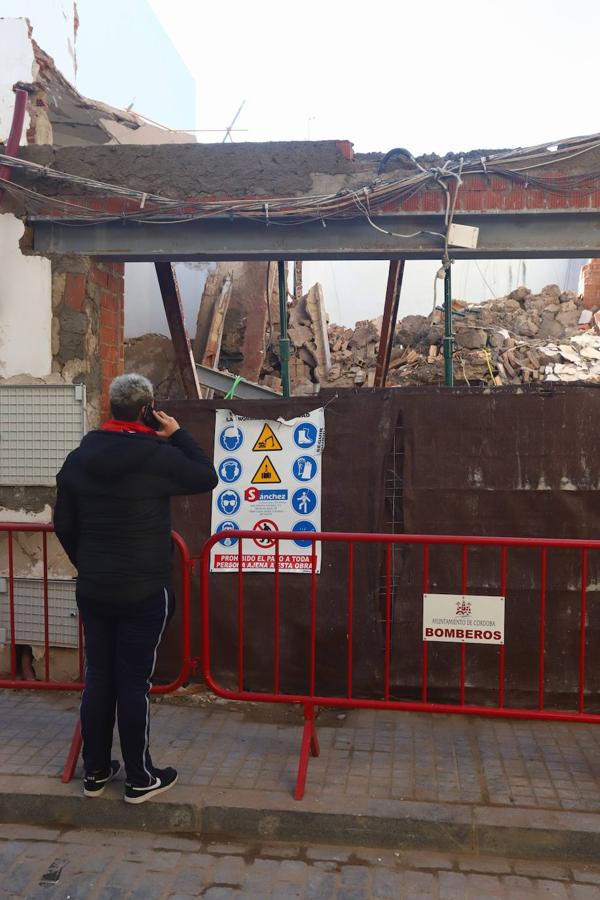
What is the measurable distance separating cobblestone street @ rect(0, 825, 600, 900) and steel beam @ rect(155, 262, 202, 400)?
13.1 feet

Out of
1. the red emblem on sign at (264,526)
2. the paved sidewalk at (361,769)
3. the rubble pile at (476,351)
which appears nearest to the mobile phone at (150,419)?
the red emblem on sign at (264,526)

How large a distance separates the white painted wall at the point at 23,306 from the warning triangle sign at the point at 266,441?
1.58 m

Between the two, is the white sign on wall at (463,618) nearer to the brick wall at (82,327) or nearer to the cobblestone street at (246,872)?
the cobblestone street at (246,872)

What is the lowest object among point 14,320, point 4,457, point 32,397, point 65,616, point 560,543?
point 65,616

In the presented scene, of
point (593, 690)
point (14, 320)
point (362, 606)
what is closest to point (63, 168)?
point (14, 320)

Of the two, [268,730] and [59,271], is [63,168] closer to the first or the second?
[59,271]

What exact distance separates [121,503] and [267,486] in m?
1.82

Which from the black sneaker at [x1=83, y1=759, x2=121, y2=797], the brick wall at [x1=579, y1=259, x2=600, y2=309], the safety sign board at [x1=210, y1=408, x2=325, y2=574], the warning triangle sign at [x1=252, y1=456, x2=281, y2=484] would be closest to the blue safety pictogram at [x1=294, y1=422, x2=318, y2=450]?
the safety sign board at [x1=210, y1=408, x2=325, y2=574]

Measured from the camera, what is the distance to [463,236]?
207 inches

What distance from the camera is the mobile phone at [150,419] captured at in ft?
12.9

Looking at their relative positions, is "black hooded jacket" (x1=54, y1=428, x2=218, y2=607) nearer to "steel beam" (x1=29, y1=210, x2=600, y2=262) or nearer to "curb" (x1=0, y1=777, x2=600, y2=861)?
"curb" (x1=0, y1=777, x2=600, y2=861)

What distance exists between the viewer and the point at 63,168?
5.60 meters

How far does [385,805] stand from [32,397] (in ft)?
11.8

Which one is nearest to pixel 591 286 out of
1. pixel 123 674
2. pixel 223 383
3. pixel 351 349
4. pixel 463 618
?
pixel 351 349
